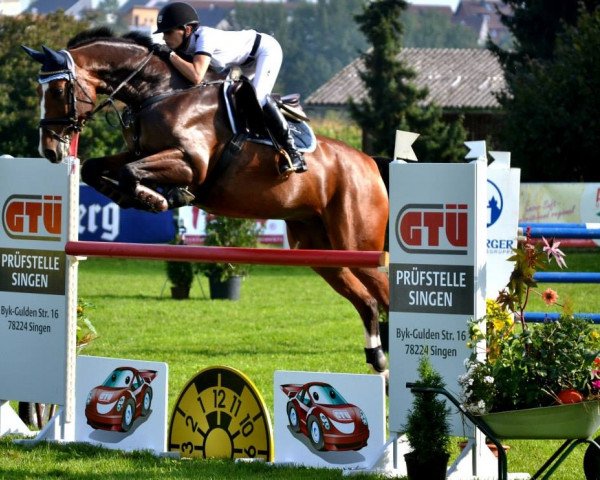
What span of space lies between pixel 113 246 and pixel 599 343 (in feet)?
7.59

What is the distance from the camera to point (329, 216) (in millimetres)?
6672

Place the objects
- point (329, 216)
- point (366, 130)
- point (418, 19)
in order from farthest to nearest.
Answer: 1. point (418, 19)
2. point (366, 130)
3. point (329, 216)

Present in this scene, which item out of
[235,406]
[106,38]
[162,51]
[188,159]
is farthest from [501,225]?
[235,406]

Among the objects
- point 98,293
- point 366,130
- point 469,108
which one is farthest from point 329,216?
point 469,108

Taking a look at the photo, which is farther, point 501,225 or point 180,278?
point 180,278

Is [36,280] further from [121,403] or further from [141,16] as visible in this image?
[141,16]

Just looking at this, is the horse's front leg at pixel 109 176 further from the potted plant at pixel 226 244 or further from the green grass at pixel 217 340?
the potted plant at pixel 226 244

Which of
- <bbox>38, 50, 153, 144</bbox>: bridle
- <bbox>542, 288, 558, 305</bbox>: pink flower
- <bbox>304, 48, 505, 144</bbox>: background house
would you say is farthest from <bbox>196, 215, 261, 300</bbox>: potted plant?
<bbox>304, 48, 505, 144</bbox>: background house

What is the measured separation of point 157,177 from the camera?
591cm

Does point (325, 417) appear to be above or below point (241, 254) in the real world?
below

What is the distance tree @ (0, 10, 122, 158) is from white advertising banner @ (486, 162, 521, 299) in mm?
22761

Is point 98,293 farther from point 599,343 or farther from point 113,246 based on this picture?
point 599,343

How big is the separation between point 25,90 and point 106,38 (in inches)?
1048

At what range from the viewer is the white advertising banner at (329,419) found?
4.97 metres
